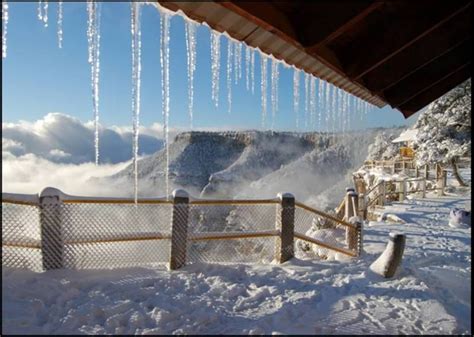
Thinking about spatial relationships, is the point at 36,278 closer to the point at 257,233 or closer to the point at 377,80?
the point at 257,233

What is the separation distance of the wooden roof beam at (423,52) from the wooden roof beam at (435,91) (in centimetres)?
112

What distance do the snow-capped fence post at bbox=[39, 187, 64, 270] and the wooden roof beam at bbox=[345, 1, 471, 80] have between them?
16.0 feet

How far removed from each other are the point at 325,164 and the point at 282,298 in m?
74.0

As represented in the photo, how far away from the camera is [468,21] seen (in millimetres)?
3678

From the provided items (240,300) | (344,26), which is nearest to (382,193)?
(240,300)

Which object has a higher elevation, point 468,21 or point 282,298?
point 468,21

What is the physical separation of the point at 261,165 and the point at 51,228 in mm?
76546

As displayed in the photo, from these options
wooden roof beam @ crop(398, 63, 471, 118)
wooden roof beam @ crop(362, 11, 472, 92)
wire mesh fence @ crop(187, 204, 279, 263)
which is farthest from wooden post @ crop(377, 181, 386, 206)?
wooden roof beam @ crop(362, 11, 472, 92)

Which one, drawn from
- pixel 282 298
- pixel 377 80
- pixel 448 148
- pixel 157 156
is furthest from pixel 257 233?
pixel 157 156

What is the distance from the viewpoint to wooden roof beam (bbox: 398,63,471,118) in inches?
210

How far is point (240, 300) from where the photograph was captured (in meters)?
4.73

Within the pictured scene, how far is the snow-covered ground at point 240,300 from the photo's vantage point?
3891 mm

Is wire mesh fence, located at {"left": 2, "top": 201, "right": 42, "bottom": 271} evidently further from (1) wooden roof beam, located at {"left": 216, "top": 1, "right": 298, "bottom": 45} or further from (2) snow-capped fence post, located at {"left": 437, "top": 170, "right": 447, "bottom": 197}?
(2) snow-capped fence post, located at {"left": 437, "top": 170, "right": 447, "bottom": 197}

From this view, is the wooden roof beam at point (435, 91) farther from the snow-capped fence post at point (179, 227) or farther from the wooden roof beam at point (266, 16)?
the snow-capped fence post at point (179, 227)
